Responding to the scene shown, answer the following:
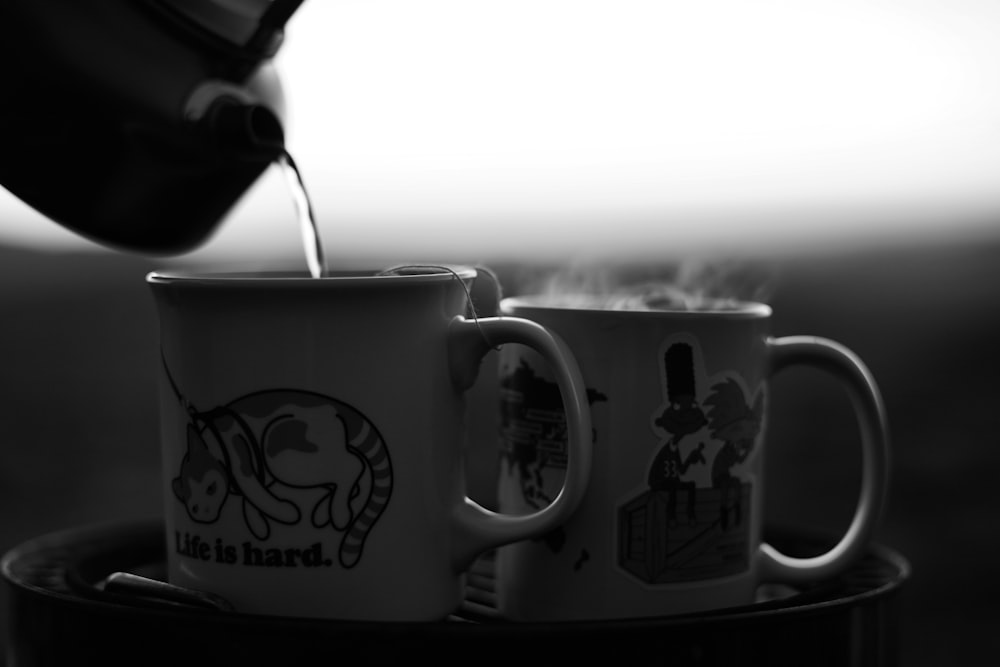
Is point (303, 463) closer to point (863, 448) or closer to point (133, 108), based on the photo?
point (133, 108)

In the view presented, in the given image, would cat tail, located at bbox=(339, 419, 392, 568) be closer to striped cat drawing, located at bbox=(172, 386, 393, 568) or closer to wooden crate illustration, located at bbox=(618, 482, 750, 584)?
striped cat drawing, located at bbox=(172, 386, 393, 568)

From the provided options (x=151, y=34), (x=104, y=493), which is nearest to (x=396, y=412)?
(x=151, y=34)

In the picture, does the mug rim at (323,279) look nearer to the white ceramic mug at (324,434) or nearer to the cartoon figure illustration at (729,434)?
the white ceramic mug at (324,434)

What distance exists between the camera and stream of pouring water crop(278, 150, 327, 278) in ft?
1.86

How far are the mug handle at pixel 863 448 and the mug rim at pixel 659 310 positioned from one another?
28 millimetres

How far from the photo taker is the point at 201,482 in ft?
1.57

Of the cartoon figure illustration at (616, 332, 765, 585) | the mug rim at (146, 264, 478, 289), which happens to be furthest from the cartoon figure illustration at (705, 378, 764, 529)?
the mug rim at (146, 264, 478, 289)

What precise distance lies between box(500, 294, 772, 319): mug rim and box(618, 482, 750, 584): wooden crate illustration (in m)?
0.09

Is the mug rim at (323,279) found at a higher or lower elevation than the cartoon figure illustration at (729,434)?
higher

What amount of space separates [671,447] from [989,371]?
4.14 feet

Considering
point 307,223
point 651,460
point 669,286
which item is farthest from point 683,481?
point 307,223

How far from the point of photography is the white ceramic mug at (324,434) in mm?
461

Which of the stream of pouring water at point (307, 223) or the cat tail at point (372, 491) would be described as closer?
the cat tail at point (372, 491)

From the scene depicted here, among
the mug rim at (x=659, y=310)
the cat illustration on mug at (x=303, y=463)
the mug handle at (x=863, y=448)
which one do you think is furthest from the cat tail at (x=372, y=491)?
the mug handle at (x=863, y=448)
